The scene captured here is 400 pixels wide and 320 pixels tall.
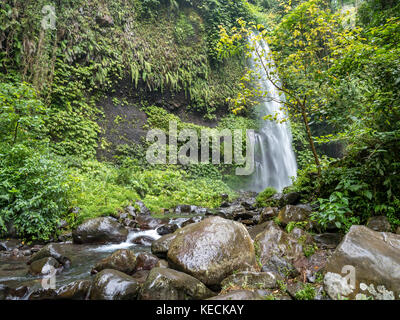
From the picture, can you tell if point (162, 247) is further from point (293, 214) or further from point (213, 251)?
point (293, 214)

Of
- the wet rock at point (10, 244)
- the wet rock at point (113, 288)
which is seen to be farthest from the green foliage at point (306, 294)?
the wet rock at point (10, 244)

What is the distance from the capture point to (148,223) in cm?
693

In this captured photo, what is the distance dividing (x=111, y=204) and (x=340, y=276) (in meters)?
6.33

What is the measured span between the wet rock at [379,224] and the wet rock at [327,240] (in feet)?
1.70

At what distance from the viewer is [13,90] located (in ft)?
17.2

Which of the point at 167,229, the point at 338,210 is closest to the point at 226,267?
the point at 338,210

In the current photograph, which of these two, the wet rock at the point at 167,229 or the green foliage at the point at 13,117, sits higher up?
the green foliage at the point at 13,117

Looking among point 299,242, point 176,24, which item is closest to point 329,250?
point 299,242

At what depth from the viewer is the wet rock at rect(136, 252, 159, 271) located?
379 cm

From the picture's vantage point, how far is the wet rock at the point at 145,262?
3795mm

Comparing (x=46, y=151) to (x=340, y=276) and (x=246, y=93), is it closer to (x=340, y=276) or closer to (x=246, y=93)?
(x=246, y=93)

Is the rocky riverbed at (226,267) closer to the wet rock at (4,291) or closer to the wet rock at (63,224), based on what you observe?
the wet rock at (4,291)

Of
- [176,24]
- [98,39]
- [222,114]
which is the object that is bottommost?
[222,114]

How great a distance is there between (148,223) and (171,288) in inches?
181
